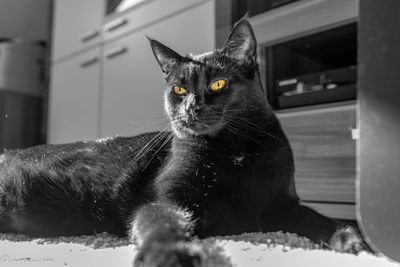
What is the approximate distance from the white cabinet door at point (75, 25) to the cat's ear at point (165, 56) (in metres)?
0.34

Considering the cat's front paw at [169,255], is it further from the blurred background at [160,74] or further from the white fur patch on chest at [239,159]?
the blurred background at [160,74]

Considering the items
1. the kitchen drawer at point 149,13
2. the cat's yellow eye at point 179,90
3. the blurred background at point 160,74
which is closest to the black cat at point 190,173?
the cat's yellow eye at point 179,90

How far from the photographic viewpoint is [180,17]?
791 mm

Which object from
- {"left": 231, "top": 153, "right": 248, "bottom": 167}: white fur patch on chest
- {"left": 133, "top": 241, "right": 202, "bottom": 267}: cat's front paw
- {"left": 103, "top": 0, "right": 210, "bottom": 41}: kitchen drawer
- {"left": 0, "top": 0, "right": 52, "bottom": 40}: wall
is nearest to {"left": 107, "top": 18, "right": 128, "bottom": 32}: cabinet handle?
{"left": 103, "top": 0, "right": 210, "bottom": 41}: kitchen drawer

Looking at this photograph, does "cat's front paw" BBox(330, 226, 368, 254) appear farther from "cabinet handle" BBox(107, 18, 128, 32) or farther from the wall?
the wall

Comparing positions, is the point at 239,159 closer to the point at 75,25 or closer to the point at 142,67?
the point at 142,67

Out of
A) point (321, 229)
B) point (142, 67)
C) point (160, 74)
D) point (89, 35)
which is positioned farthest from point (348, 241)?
point (89, 35)

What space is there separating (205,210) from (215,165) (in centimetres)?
7

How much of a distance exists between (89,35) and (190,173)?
60cm

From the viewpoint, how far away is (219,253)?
0.33m

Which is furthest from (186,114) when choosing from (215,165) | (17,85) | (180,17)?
(17,85)

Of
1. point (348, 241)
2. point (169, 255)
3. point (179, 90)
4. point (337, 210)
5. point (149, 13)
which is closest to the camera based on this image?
point (169, 255)

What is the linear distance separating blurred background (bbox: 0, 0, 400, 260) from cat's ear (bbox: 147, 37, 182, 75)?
0.06 meters

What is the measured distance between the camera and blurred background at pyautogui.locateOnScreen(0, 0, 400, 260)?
71cm
